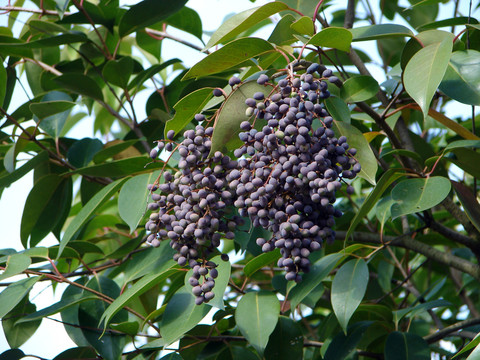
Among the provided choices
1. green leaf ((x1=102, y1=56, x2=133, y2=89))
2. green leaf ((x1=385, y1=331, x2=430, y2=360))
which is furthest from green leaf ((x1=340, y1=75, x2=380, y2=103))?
green leaf ((x1=102, y1=56, x2=133, y2=89))

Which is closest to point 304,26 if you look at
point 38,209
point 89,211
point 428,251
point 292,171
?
point 292,171

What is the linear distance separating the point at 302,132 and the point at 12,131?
1.21 m

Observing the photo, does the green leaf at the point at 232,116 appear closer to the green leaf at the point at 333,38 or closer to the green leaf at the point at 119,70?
the green leaf at the point at 333,38

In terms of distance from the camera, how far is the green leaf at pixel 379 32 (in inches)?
40.2

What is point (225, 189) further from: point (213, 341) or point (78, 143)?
point (78, 143)

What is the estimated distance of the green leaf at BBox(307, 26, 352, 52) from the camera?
971 millimetres

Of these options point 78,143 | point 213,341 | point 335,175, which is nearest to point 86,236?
point 78,143

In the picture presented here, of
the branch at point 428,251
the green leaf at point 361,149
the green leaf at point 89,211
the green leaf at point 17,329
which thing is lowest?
the branch at point 428,251

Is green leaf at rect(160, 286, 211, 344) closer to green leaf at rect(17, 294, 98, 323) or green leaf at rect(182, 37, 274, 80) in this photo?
green leaf at rect(17, 294, 98, 323)

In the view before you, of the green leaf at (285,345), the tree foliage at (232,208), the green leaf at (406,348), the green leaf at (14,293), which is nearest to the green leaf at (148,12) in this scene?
the tree foliage at (232,208)

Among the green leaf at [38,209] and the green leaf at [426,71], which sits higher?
the green leaf at [426,71]

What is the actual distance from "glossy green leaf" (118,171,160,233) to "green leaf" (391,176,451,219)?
48 centimetres

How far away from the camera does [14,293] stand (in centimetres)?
118

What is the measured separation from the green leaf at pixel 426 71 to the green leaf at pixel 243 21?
267 millimetres
